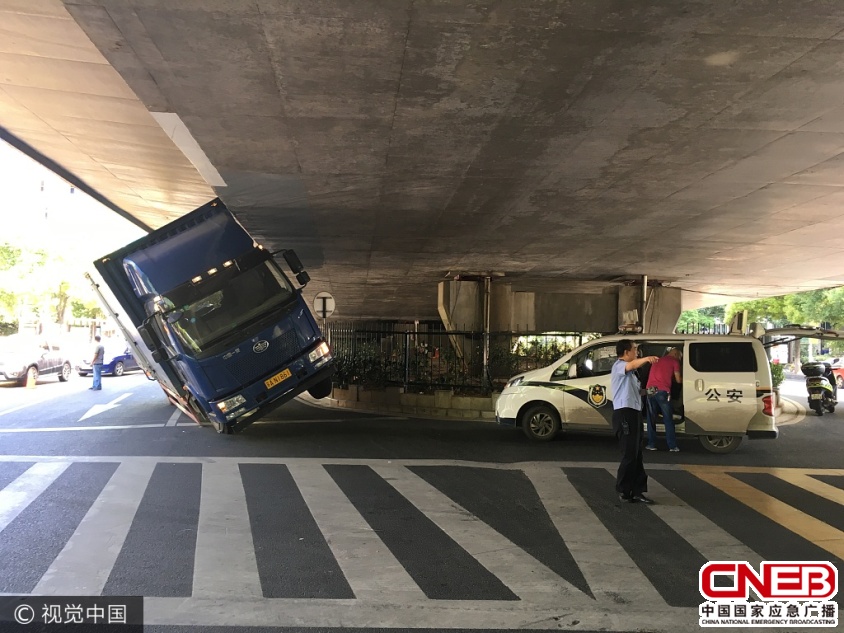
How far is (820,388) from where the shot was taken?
1730 cm

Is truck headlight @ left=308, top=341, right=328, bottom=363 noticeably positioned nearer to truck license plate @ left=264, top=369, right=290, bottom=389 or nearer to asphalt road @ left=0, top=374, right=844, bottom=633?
truck license plate @ left=264, top=369, right=290, bottom=389

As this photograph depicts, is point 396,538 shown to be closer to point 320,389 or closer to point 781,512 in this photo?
point 781,512

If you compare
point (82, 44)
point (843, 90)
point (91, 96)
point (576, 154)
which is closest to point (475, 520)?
point (576, 154)

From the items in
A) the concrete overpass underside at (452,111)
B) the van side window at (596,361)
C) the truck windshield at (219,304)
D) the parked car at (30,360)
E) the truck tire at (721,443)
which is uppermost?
the concrete overpass underside at (452,111)

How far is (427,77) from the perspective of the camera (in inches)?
258

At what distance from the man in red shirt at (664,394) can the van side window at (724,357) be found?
1.12 ft

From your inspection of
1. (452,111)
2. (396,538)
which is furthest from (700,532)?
(452,111)

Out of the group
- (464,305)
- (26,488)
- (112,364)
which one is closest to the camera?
(26,488)

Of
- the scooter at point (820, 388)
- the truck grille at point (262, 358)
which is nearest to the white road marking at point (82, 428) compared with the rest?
the truck grille at point (262, 358)

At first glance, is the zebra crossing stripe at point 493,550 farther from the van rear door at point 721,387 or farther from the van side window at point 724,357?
the van side window at point 724,357

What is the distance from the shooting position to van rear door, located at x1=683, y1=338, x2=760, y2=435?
10523 mm

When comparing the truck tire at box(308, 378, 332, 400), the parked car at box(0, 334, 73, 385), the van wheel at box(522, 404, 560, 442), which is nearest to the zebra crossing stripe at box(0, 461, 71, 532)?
the truck tire at box(308, 378, 332, 400)

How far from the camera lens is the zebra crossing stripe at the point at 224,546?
477cm

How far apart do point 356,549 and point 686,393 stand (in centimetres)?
732
